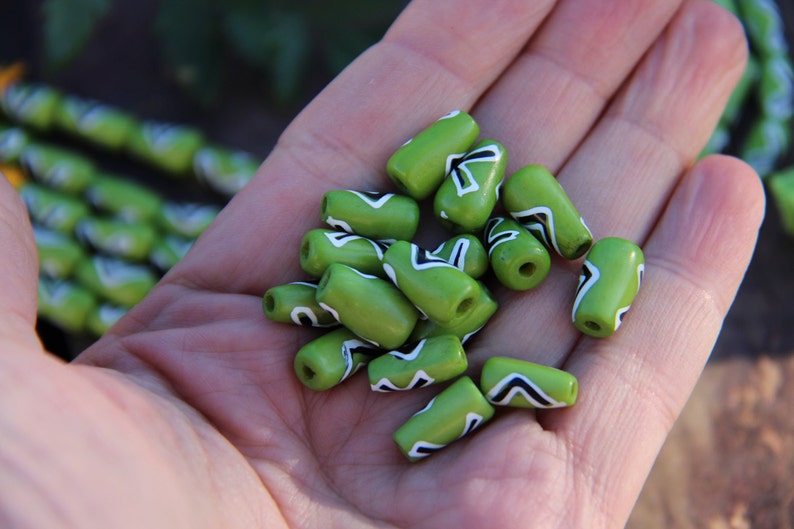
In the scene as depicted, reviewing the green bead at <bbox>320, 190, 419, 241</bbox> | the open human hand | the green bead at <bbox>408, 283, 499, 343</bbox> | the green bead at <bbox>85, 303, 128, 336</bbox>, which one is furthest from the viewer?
the green bead at <bbox>85, 303, 128, 336</bbox>

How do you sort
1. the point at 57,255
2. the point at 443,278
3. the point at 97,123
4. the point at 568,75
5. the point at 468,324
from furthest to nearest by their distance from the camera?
the point at 97,123, the point at 57,255, the point at 568,75, the point at 468,324, the point at 443,278

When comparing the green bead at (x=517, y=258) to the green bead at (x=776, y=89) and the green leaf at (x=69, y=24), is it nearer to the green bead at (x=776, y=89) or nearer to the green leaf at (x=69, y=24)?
the green bead at (x=776, y=89)

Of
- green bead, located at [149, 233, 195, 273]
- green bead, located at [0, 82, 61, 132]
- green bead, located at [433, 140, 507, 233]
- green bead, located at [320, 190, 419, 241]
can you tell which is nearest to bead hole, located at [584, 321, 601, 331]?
green bead, located at [433, 140, 507, 233]

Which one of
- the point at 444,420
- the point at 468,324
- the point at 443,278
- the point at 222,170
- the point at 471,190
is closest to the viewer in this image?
the point at 444,420

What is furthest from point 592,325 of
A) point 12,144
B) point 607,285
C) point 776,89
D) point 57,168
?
point 12,144

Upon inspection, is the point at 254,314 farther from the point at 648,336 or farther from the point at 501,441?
the point at 648,336

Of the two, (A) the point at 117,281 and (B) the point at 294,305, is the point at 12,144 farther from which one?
(B) the point at 294,305

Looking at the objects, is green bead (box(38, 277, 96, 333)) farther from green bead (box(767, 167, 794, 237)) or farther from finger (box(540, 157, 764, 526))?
green bead (box(767, 167, 794, 237))
